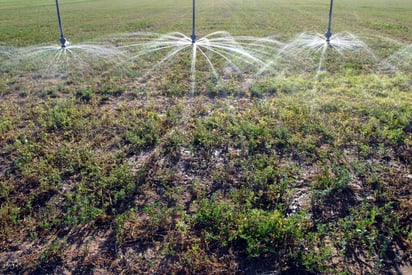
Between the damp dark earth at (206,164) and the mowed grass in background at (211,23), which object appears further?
the mowed grass in background at (211,23)

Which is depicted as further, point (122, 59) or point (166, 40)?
point (166, 40)

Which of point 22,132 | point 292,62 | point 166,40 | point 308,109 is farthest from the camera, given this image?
point 166,40

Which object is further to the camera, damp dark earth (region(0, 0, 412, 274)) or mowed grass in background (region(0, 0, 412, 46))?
mowed grass in background (region(0, 0, 412, 46))

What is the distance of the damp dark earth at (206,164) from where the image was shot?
259 cm

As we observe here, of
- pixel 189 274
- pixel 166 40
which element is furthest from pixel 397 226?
pixel 166 40

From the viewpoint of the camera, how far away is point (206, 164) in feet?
12.1

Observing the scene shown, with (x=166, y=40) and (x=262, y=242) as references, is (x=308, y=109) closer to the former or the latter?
(x=262, y=242)

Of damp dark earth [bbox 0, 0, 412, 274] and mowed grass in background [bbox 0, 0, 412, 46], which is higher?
mowed grass in background [bbox 0, 0, 412, 46]

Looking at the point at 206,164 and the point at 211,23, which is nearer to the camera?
the point at 206,164

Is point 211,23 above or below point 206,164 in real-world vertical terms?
above

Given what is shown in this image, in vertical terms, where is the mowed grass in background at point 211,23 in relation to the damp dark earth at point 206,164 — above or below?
above

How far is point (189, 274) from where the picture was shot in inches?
95.5

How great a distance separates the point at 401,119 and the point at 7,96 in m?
5.99

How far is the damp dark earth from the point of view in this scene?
2.59 m
